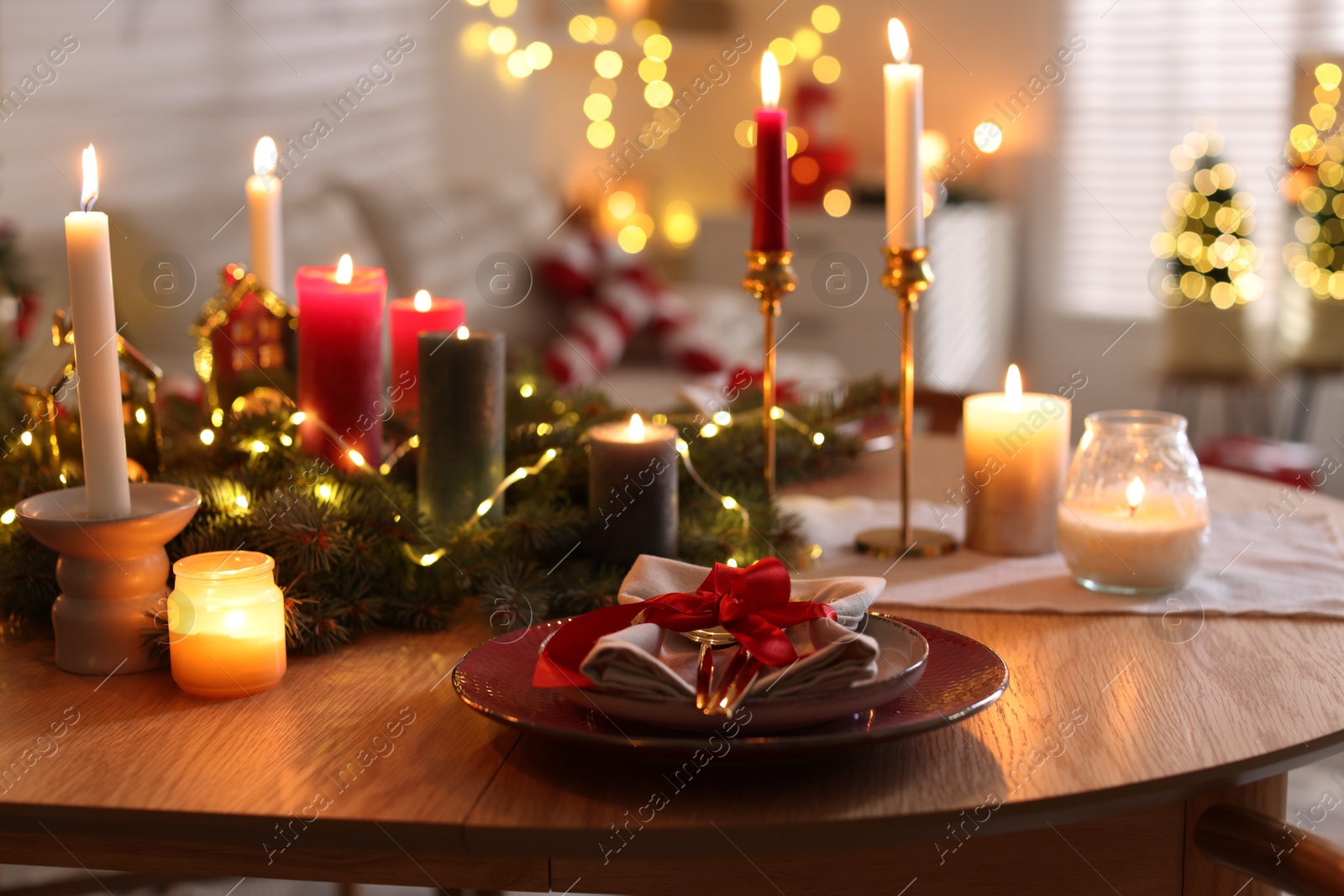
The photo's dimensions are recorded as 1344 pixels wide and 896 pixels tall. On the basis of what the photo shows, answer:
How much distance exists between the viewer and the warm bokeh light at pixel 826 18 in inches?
163

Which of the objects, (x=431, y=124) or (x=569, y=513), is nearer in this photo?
(x=569, y=513)

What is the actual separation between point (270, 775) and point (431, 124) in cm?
284

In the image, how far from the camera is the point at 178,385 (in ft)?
4.67

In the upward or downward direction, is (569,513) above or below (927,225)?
below

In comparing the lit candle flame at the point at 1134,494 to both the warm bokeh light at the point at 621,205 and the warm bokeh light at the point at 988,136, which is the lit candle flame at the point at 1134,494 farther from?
the warm bokeh light at the point at 988,136

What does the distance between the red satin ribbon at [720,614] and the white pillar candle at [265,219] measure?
1.95 ft

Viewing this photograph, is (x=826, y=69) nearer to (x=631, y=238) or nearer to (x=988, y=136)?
(x=988, y=136)

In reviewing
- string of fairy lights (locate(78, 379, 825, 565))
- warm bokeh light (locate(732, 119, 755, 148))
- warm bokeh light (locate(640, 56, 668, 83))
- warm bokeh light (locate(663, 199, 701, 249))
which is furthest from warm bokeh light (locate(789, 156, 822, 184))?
string of fairy lights (locate(78, 379, 825, 565))

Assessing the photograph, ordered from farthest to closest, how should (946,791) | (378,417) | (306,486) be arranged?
(378,417) < (306,486) < (946,791)

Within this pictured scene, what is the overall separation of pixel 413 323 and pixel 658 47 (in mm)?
3122

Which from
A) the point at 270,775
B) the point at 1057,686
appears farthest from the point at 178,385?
the point at 1057,686

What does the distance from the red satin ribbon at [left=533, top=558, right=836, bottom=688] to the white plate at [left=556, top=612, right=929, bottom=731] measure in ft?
0.12

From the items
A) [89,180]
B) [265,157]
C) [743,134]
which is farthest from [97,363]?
[743,134]

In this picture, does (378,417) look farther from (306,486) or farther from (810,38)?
(810,38)
